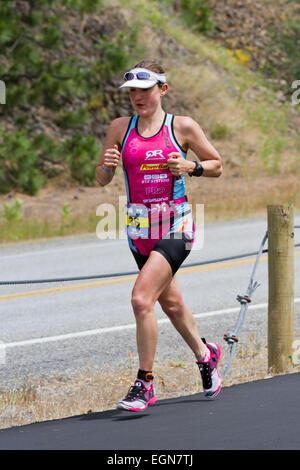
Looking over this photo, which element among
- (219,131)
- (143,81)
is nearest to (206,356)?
(143,81)

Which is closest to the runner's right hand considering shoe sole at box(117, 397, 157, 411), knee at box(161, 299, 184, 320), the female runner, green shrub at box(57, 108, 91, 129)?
the female runner

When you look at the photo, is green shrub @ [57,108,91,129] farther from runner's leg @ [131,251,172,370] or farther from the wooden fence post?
runner's leg @ [131,251,172,370]

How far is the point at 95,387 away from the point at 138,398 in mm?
1479

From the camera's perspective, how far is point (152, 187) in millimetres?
5066

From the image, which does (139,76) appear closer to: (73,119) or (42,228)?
(42,228)

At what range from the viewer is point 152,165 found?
5.05 metres

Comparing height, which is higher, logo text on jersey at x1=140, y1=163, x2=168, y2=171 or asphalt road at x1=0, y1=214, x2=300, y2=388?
logo text on jersey at x1=140, y1=163, x2=168, y2=171

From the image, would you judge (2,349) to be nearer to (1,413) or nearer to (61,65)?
(1,413)

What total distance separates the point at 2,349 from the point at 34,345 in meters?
0.37

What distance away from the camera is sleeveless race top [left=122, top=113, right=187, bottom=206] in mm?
5051

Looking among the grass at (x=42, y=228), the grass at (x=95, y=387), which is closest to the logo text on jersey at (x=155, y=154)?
the grass at (x=95, y=387)

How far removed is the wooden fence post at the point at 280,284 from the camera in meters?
6.31

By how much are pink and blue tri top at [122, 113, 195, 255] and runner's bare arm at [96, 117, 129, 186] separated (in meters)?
0.06

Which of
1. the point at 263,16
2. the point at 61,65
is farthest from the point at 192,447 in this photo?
the point at 263,16
